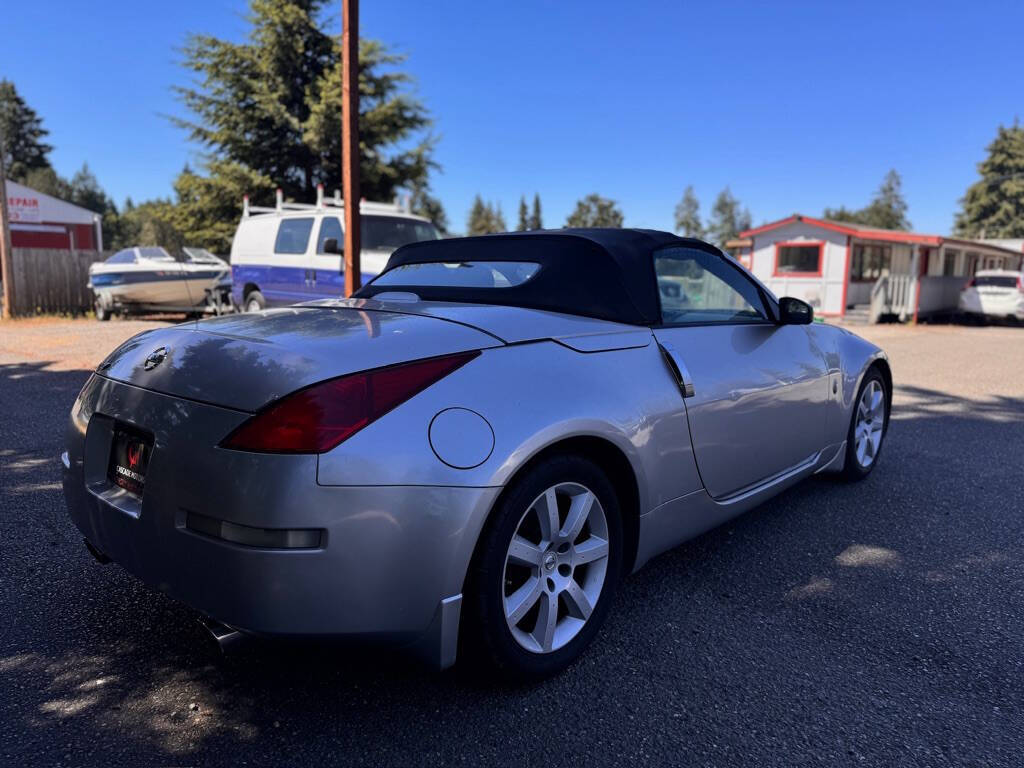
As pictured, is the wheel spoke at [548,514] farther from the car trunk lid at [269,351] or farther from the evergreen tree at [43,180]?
the evergreen tree at [43,180]

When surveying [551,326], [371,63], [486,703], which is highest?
[371,63]

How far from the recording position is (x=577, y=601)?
Result: 8.04 feet

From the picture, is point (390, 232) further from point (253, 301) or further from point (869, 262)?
point (869, 262)

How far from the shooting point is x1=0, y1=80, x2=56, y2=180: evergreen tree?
69125 mm

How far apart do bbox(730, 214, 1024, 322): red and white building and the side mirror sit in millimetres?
18707

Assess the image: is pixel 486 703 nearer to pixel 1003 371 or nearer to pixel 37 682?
pixel 37 682

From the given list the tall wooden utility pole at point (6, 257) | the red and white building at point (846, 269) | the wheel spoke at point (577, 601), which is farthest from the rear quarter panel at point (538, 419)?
the red and white building at point (846, 269)

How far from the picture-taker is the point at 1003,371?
10.6 metres

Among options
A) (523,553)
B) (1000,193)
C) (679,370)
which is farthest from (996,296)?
(1000,193)

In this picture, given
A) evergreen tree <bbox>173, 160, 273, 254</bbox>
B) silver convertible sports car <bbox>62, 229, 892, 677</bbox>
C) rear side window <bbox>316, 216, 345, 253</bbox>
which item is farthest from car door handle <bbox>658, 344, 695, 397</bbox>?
evergreen tree <bbox>173, 160, 273, 254</bbox>

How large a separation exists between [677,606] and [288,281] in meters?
9.54

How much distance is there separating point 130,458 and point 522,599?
129cm

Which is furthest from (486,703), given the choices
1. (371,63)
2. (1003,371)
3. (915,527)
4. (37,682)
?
(371,63)

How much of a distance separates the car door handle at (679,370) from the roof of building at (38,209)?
4012cm
